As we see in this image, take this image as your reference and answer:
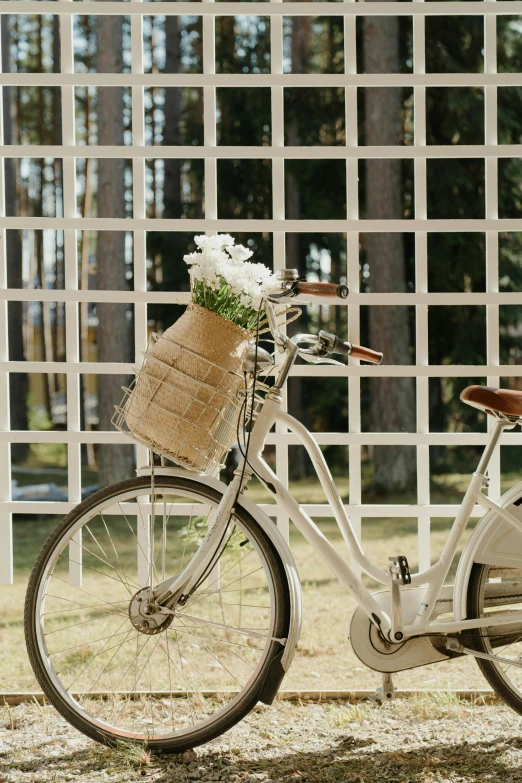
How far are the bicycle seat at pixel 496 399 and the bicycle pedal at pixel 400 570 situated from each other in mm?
465

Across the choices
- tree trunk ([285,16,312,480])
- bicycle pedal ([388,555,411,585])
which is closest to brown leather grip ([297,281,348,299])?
bicycle pedal ([388,555,411,585])

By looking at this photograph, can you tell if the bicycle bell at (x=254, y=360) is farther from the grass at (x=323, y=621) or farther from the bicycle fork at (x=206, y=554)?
the grass at (x=323, y=621)

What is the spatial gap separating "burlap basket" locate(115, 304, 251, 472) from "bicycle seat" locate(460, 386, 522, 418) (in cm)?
63

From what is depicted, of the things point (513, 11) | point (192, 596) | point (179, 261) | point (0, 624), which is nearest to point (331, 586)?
point (0, 624)

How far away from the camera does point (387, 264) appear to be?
8.70m

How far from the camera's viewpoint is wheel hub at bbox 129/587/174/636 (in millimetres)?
2205

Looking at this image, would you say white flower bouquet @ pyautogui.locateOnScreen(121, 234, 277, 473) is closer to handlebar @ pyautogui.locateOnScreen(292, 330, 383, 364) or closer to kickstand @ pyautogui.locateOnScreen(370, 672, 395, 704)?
handlebar @ pyautogui.locateOnScreen(292, 330, 383, 364)

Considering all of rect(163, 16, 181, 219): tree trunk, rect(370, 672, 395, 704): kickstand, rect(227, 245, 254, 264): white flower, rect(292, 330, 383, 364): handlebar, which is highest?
rect(163, 16, 181, 219): tree trunk

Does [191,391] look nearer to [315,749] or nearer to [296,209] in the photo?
[315,749]

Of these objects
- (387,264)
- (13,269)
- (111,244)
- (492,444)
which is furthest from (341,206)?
(492,444)

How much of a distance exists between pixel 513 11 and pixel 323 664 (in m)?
2.56

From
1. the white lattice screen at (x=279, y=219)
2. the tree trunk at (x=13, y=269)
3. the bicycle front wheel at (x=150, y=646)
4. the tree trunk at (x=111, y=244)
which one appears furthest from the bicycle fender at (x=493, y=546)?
the tree trunk at (x=13, y=269)

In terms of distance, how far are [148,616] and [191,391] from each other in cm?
61

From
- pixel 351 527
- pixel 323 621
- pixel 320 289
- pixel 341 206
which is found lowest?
pixel 323 621
